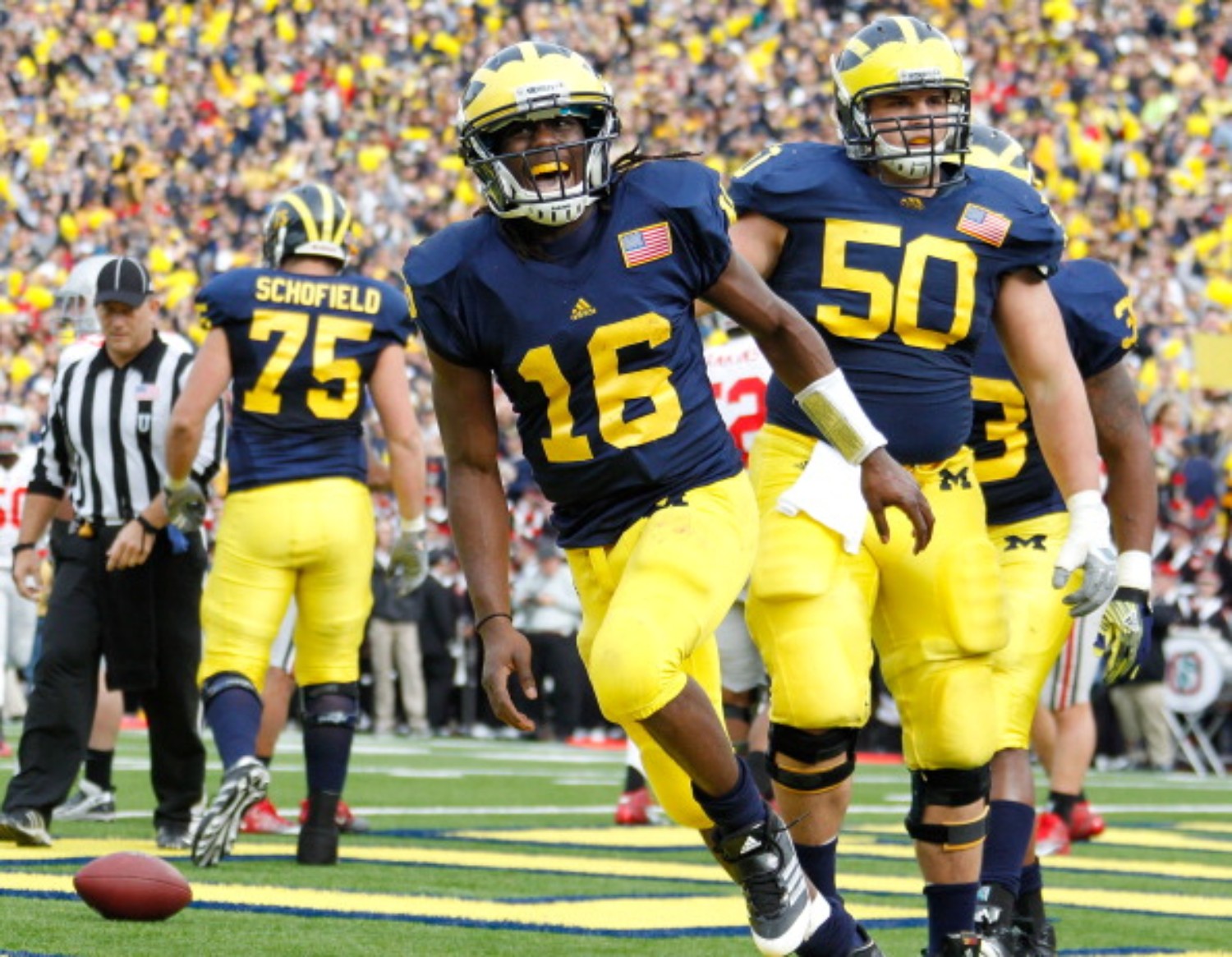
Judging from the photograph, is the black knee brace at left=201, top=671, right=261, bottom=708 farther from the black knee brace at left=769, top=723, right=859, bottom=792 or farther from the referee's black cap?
the black knee brace at left=769, top=723, right=859, bottom=792

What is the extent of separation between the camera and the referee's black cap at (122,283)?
7320 millimetres

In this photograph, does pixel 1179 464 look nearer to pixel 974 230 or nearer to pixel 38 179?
pixel 974 230

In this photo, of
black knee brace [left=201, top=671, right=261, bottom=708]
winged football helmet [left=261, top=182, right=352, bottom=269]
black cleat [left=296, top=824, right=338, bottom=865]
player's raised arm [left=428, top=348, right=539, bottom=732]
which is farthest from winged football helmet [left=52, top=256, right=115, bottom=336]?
player's raised arm [left=428, top=348, right=539, bottom=732]

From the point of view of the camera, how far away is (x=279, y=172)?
921 inches

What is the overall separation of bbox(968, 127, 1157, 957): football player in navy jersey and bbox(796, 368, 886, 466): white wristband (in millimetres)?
866

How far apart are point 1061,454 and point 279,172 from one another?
19.1 m

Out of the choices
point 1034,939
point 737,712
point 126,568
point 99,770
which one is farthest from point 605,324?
point 99,770

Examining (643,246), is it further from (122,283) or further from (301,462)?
A: (122,283)

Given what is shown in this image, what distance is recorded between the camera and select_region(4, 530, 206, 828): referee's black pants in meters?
7.20

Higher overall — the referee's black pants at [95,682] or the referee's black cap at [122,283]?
the referee's black cap at [122,283]

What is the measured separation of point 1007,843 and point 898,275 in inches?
50.2

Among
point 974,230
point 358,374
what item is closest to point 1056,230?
point 974,230

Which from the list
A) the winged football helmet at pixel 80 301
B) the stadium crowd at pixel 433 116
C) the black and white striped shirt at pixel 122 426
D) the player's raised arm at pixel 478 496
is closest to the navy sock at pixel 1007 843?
the player's raised arm at pixel 478 496

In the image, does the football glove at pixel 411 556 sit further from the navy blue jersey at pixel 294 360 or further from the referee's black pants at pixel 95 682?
the referee's black pants at pixel 95 682
